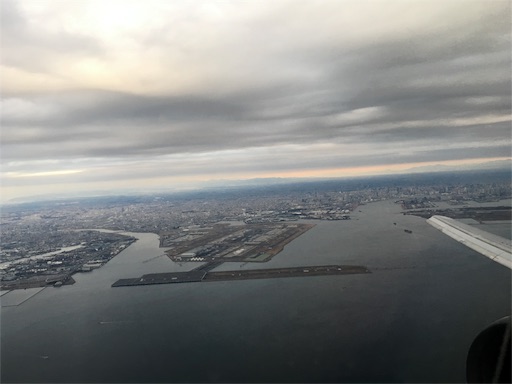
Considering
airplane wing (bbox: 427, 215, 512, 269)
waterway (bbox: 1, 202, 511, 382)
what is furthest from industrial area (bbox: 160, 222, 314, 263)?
airplane wing (bbox: 427, 215, 512, 269)

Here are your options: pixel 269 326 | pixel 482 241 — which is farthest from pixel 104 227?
pixel 482 241

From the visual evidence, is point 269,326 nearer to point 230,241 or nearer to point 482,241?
point 482,241

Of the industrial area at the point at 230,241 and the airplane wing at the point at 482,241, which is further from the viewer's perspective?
the industrial area at the point at 230,241

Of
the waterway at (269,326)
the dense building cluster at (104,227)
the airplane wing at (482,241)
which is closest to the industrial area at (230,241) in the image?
Answer: the waterway at (269,326)

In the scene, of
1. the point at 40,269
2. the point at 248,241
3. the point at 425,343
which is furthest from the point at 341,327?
the point at 40,269

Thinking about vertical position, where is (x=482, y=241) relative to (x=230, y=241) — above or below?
above

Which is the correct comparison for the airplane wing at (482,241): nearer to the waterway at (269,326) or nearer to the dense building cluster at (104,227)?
the waterway at (269,326)
